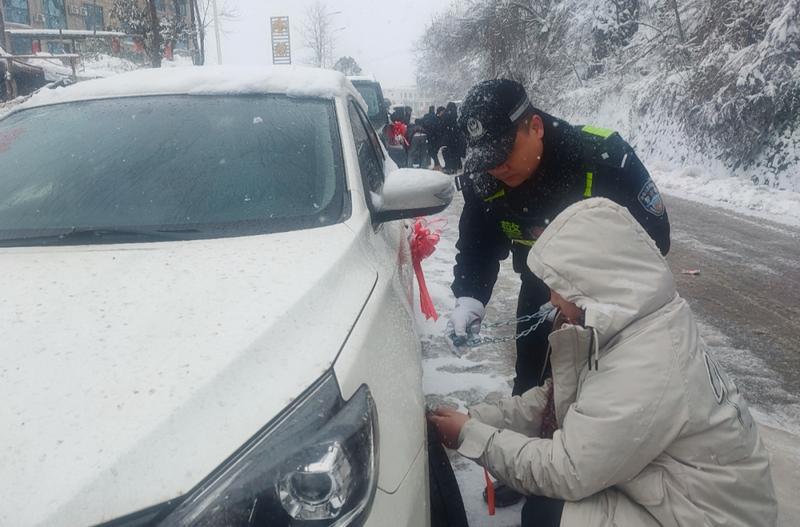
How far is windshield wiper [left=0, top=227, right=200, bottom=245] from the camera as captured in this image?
5.50 ft

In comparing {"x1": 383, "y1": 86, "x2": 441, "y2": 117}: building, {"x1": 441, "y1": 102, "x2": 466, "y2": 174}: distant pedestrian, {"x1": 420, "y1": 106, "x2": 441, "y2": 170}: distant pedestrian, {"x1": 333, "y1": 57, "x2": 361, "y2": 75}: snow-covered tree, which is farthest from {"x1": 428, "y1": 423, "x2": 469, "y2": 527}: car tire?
{"x1": 383, "y1": 86, "x2": 441, "y2": 117}: building

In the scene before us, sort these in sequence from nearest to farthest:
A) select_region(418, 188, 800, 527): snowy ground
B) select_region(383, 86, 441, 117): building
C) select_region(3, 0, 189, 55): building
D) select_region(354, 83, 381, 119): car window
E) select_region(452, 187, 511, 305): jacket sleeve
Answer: select_region(418, 188, 800, 527): snowy ground, select_region(452, 187, 511, 305): jacket sleeve, select_region(354, 83, 381, 119): car window, select_region(3, 0, 189, 55): building, select_region(383, 86, 441, 117): building

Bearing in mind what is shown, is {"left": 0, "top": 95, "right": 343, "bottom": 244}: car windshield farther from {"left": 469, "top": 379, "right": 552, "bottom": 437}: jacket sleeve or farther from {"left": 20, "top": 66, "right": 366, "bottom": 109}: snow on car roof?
{"left": 469, "top": 379, "right": 552, "bottom": 437}: jacket sleeve

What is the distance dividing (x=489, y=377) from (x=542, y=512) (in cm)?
186

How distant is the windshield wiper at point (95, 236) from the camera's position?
168 cm

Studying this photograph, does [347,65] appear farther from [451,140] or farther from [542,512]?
[542,512]

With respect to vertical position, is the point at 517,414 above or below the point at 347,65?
below

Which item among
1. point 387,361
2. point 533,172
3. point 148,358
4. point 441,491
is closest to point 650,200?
point 533,172

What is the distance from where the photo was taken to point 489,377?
3609mm

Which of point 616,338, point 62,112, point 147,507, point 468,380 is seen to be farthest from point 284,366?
point 468,380

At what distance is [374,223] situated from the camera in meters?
1.94

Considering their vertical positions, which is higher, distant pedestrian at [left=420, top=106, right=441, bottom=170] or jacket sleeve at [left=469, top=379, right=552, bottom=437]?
jacket sleeve at [left=469, top=379, right=552, bottom=437]

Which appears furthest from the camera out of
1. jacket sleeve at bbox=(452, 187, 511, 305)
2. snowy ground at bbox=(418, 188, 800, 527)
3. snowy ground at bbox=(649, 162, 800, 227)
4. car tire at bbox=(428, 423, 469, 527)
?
snowy ground at bbox=(649, 162, 800, 227)

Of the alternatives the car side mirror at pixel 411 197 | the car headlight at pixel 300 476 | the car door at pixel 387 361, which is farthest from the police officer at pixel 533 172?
the car headlight at pixel 300 476
